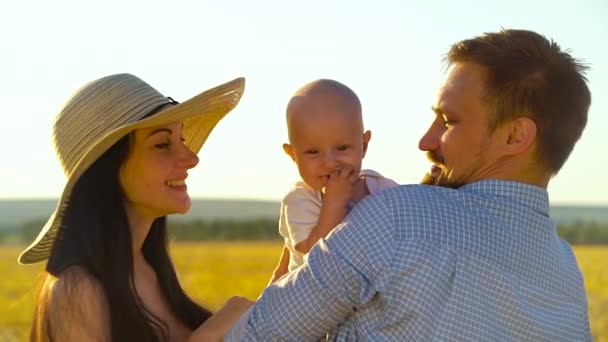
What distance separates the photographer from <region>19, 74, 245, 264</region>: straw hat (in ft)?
15.6

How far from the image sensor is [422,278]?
3.76m

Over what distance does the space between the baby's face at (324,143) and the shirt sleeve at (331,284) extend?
0.96 meters

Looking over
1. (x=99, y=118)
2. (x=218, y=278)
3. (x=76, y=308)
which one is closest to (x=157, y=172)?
(x=99, y=118)

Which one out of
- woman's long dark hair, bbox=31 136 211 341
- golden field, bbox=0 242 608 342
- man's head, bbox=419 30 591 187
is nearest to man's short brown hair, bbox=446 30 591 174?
man's head, bbox=419 30 591 187

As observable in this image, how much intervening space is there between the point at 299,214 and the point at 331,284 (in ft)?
3.34

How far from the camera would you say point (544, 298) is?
3.94 metres

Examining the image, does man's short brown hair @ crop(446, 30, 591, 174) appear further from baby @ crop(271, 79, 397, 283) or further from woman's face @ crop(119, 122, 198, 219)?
woman's face @ crop(119, 122, 198, 219)

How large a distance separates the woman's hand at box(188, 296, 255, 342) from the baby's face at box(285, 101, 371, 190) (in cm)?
62

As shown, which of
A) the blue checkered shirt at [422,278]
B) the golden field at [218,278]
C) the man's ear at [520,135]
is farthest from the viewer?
the golden field at [218,278]

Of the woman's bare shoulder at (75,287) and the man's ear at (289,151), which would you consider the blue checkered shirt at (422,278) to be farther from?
the man's ear at (289,151)

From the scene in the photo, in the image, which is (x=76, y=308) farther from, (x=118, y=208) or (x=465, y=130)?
(x=465, y=130)

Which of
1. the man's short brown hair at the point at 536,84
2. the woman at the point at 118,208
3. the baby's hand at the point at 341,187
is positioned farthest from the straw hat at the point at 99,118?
the man's short brown hair at the point at 536,84

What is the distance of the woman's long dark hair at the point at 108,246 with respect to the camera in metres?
4.54

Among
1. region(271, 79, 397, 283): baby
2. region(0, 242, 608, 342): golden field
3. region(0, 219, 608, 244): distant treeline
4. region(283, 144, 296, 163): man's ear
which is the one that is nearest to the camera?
region(271, 79, 397, 283): baby
